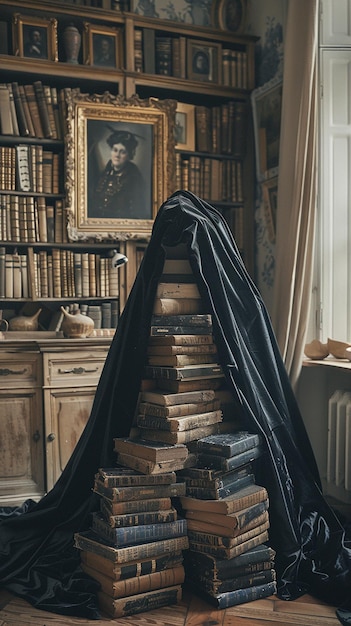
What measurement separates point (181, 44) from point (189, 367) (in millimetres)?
2689

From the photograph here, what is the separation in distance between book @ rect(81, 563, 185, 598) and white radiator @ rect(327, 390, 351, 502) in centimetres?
133

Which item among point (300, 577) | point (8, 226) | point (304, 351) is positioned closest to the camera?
point (300, 577)

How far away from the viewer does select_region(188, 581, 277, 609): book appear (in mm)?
2494

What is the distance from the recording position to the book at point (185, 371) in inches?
106

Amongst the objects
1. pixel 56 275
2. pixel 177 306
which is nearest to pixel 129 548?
pixel 177 306

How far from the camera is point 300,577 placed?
2.71 m

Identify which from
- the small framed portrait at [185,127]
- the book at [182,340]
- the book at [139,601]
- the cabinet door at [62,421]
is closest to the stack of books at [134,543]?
the book at [139,601]

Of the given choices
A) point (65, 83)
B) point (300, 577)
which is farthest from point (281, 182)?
point (300, 577)

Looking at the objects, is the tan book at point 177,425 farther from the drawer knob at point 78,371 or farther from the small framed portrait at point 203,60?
the small framed portrait at point 203,60

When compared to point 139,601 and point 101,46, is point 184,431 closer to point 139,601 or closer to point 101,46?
point 139,601

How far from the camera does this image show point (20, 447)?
3848 mm

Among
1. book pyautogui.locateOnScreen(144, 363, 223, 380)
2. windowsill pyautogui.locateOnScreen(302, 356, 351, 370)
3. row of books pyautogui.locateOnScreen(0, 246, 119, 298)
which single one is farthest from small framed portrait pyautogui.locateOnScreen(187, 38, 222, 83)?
book pyautogui.locateOnScreen(144, 363, 223, 380)

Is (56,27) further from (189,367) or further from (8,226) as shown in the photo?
(189,367)

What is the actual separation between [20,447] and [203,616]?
1.76 metres
